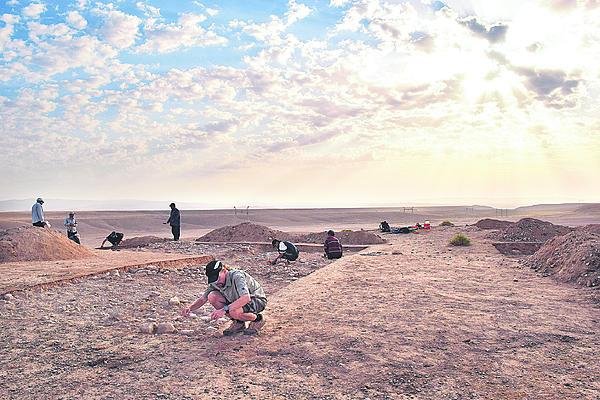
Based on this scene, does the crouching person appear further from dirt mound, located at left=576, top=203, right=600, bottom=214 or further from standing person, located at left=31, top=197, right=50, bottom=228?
dirt mound, located at left=576, top=203, right=600, bottom=214

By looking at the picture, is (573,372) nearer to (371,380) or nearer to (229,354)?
(371,380)

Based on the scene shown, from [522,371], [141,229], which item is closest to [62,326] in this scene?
[522,371]

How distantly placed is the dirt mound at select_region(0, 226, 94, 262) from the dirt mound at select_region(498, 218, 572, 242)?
58.1 ft

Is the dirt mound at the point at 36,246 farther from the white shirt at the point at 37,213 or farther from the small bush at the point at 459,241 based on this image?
the small bush at the point at 459,241

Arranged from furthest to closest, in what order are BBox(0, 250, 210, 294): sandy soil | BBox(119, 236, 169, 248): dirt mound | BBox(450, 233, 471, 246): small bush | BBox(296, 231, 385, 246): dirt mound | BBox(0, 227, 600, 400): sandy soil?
BBox(296, 231, 385, 246): dirt mound
BBox(119, 236, 169, 248): dirt mound
BBox(450, 233, 471, 246): small bush
BBox(0, 250, 210, 294): sandy soil
BBox(0, 227, 600, 400): sandy soil

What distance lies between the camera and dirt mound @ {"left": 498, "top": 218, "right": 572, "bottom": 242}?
2375cm

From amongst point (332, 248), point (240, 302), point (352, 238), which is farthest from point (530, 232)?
point (240, 302)

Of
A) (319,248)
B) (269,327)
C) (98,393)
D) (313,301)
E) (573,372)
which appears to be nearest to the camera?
(98,393)

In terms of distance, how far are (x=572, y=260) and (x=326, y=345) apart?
882 cm

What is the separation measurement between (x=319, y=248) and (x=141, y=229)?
35.0 metres

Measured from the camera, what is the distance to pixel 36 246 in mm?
16844

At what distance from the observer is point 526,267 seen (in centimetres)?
1517

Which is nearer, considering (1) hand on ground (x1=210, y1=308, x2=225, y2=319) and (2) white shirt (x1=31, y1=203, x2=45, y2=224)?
(1) hand on ground (x1=210, y1=308, x2=225, y2=319)

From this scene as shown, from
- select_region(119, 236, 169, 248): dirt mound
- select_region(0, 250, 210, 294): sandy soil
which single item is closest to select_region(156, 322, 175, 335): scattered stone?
select_region(0, 250, 210, 294): sandy soil
